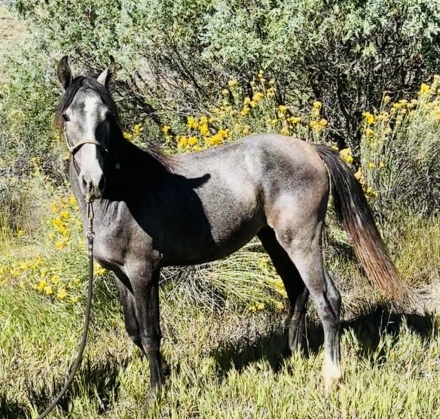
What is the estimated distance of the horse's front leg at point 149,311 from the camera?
3.30 meters

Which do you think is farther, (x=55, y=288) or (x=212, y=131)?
(x=212, y=131)

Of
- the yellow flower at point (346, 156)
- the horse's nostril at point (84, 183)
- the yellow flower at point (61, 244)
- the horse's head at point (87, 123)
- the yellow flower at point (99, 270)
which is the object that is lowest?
the yellow flower at point (99, 270)

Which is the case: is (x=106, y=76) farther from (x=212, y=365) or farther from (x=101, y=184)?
(x=212, y=365)

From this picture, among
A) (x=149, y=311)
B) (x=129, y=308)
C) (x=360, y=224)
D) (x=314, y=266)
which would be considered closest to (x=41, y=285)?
(x=129, y=308)

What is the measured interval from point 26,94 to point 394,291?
18.3 ft

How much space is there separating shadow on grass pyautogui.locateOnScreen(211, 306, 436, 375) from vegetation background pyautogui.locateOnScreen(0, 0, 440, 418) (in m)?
0.02

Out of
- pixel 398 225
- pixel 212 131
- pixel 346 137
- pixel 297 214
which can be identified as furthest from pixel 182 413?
pixel 346 137

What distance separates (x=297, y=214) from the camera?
12.0 feet

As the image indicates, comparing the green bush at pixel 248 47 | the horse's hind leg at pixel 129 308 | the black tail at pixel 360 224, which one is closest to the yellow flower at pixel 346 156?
the black tail at pixel 360 224

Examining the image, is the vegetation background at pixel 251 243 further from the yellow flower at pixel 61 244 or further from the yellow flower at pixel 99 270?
the yellow flower at pixel 99 270

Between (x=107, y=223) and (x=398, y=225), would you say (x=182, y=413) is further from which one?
(x=398, y=225)

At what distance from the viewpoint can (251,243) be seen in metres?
4.87

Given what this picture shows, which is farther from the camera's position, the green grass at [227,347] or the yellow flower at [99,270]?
the yellow flower at [99,270]

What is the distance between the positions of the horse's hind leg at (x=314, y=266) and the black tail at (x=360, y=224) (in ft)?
1.11
